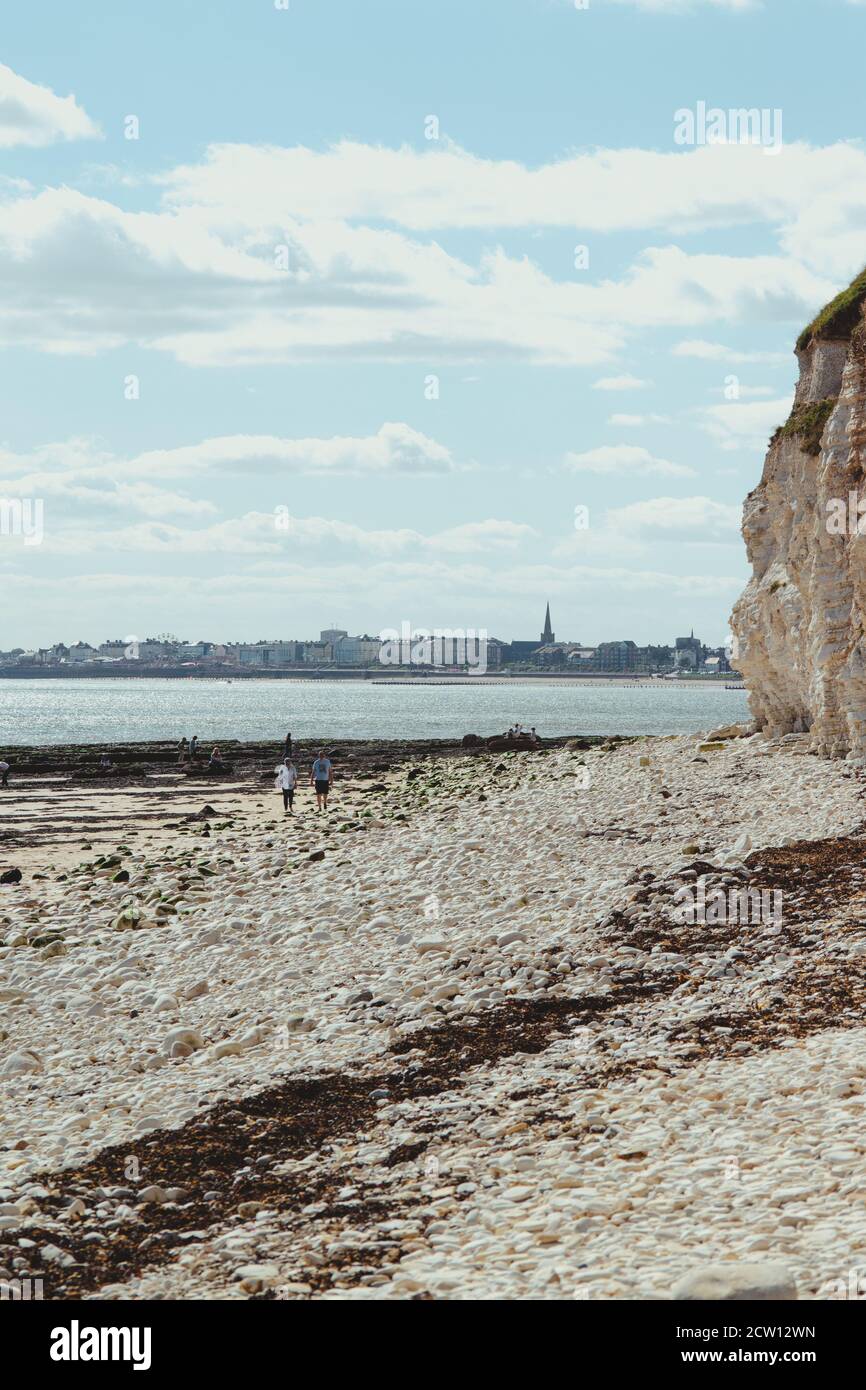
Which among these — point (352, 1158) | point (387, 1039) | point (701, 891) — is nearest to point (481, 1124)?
point (352, 1158)

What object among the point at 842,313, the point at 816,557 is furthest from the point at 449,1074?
the point at 842,313

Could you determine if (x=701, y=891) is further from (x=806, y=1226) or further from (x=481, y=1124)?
(x=806, y=1226)

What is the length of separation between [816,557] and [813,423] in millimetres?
6637

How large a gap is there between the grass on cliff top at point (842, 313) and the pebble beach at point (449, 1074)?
16813 millimetres

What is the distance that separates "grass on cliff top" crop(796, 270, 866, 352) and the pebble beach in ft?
55.2

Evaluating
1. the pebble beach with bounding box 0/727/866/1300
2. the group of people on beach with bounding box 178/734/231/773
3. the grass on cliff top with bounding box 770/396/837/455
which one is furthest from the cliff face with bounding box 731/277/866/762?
the group of people on beach with bounding box 178/734/231/773

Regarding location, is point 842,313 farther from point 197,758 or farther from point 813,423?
point 197,758

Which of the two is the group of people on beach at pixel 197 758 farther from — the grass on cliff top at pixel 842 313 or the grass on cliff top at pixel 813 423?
the grass on cliff top at pixel 842 313

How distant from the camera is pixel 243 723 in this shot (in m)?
121

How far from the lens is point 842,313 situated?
110 ft

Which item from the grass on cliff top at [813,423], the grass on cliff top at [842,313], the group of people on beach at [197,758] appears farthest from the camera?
the group of people on beach at [197,758]

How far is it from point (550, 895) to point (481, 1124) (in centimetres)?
802

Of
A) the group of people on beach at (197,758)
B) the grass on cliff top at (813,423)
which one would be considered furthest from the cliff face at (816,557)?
the group of people on beach at (197,758)

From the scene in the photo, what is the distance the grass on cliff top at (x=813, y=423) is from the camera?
33969mm
